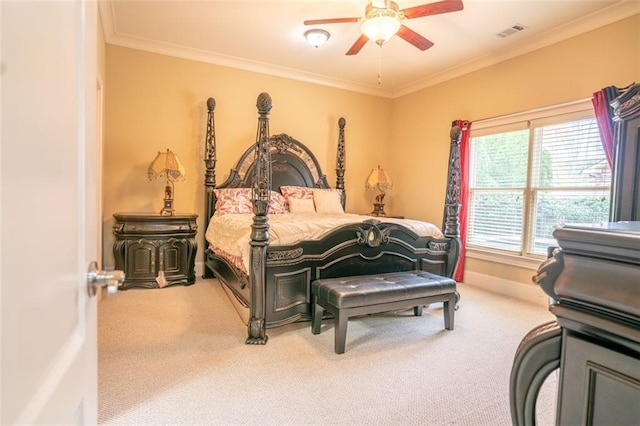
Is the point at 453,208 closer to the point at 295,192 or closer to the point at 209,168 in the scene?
the point at 295,192

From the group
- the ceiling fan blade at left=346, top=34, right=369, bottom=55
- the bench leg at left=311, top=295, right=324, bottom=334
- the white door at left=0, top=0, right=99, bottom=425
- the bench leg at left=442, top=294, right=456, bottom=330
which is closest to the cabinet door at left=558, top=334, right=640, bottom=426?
the white door at left=0, top=0, right=99, bottom=425

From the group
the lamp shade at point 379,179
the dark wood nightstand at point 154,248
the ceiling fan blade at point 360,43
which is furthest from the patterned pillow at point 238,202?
the ceiling fan blade at point 360,43

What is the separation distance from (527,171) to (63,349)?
4501 mm

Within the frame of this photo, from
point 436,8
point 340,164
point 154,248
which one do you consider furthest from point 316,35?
point 154,248

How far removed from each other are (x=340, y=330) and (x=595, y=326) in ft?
6.83

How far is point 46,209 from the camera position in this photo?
0.53 m

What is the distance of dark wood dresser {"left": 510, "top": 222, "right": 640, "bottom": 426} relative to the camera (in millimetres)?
504

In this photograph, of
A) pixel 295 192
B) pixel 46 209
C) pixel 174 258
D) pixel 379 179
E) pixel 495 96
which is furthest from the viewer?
pixel 379 179

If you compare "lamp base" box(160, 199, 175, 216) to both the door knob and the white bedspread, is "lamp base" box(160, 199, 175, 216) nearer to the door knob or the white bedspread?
the white bedspread

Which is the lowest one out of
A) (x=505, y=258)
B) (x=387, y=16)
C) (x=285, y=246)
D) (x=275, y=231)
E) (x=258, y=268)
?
(x=505, y=258)

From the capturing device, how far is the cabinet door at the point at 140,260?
3.88m

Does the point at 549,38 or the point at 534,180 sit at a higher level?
the point at 549,38

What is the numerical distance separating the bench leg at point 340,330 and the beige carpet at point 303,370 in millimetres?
53

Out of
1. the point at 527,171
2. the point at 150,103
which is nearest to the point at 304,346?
the point at 527,171
